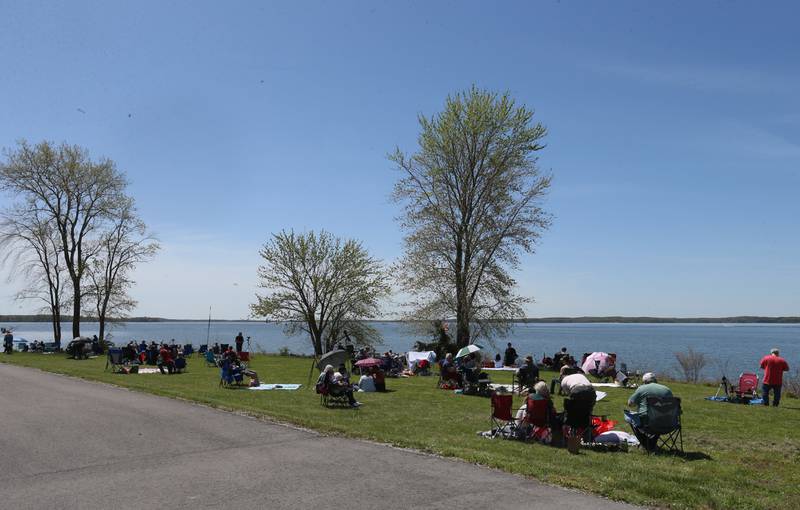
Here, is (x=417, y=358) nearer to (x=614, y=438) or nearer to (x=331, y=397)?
(x=331, y=397)

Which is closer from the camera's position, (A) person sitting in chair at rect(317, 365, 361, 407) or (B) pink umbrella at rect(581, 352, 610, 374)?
(A) person sitting in chair at rect(317, 365, 361, 407)

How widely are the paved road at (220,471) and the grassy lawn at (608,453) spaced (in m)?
0.60

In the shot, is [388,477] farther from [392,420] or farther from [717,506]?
[392,420]

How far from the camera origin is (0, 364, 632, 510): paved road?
255 inches

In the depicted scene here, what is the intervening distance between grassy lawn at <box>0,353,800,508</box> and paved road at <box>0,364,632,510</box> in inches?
23.6

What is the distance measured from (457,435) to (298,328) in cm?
3242

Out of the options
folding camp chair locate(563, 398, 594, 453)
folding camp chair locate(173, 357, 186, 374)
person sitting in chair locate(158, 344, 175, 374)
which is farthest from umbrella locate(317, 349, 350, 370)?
folding camp chair locate(563, 398, 594, 453)

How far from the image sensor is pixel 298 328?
41.9m

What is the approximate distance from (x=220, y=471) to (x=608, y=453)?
5815 millimetres

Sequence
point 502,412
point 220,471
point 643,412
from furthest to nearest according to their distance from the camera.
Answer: point 502,412 → point 643,412 → point 220,471

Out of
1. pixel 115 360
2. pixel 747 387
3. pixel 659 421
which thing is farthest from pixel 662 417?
pixel 115 360

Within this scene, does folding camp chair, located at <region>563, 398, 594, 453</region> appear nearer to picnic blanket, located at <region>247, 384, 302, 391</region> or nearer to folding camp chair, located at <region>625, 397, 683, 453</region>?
folding camp chair, located at <region>625, 397, 683, 453</region>

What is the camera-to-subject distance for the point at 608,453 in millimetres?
9547

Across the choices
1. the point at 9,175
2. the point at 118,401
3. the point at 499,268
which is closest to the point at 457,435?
the point at 118,401
